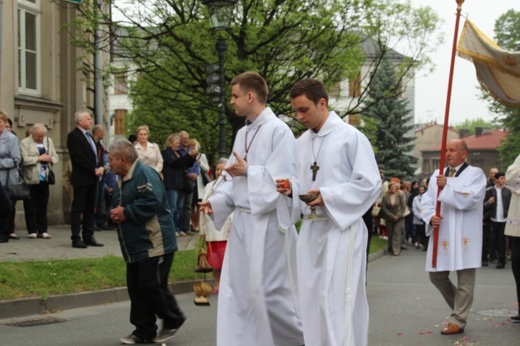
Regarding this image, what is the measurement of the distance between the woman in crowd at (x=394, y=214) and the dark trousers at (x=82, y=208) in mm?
11370

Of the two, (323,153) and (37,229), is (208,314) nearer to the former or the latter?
(323,153)

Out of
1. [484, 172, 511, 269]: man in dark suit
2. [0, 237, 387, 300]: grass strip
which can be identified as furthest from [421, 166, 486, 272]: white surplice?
[484, 172, 511, 269]: man in dark suit

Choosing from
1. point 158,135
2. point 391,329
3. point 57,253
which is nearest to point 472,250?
point 391,329

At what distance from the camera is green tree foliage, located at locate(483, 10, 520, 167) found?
192 ft

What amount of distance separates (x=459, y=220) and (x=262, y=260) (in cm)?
302

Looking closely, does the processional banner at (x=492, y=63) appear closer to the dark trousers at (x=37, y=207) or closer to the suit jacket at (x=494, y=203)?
the dark trousers at (x=37, y=207)

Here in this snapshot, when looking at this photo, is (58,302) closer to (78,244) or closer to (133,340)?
(133,340)

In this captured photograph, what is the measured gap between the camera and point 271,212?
7.59m

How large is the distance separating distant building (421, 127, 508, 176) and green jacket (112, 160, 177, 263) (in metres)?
92.0

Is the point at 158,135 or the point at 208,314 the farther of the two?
the point at 158,135

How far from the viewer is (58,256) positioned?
13.4m

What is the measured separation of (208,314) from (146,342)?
216 centimetres

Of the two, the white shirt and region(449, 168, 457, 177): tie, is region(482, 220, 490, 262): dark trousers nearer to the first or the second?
the white shirt

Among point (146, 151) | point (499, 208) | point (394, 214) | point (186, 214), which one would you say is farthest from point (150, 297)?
point (394, 214)
